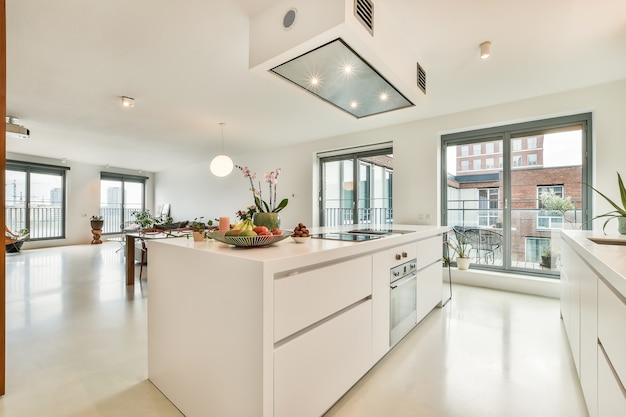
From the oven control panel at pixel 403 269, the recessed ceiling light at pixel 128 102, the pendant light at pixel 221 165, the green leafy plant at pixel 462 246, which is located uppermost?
the recessed ceiling light at pixel 128 102

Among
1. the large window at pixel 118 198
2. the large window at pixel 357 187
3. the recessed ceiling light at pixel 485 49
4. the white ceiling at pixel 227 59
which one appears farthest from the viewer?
the large window at pixel 118 198

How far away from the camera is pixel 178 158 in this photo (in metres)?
Answer: 7.62

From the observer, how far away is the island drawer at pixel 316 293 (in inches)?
45.4

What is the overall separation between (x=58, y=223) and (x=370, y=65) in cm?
1018

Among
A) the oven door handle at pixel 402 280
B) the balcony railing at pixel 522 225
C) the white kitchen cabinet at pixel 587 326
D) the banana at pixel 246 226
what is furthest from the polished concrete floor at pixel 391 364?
the banana at pixel 246 226

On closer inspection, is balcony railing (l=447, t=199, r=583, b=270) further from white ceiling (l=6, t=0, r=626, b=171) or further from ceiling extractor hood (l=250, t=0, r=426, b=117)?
ceiling extractor hood (l=250, t=0, r=426, b=117)

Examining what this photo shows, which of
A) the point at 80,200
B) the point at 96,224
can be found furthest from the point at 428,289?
the point at 80,200

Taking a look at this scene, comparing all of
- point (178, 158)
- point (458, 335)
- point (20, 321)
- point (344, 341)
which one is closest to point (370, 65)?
point (344, 341)

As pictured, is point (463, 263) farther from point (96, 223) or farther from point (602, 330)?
point (96, 223)

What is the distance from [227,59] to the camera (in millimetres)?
2645

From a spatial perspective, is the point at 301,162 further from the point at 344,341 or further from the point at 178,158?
the point at 344,341

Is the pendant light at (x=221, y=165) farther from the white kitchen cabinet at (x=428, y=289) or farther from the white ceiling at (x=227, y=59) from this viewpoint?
the white kitchen cabinet at (x=428, y=289)

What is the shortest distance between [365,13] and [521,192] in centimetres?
356

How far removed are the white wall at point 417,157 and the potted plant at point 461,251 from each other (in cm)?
51
